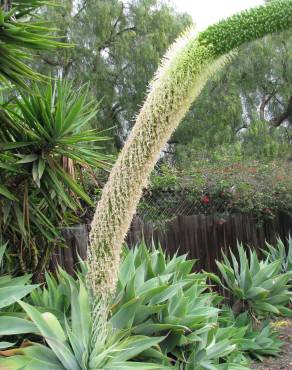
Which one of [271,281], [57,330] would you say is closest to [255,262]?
[271,281]

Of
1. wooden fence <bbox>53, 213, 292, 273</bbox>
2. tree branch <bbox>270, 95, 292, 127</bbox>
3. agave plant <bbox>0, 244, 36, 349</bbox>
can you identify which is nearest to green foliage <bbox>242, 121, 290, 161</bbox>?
tree branch <bbox>270, 95, 292, 127</bbox>

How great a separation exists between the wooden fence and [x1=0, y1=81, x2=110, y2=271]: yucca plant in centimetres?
151

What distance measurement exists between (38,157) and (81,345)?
1.99 m

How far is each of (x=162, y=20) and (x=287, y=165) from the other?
1037cm

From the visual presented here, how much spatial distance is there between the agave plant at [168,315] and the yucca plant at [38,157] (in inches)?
38.4

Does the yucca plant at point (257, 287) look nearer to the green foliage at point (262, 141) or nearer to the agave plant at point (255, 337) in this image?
the agave plant at point (255, 337)

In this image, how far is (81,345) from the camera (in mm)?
3215

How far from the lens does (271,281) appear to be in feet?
21.3

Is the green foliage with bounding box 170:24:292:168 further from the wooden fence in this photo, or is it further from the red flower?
the red flower

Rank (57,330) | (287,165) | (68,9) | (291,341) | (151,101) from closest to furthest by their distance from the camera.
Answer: (151,101) → (57,330) → (291,341) → (287,165) → (68,9)

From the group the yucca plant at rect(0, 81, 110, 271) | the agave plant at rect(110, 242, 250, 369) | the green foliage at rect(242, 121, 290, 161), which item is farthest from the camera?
the green foliage at rect(242, 121, 290, 161)

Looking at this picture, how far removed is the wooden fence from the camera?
6.43m

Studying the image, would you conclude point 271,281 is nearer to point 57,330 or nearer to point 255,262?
point 255,262

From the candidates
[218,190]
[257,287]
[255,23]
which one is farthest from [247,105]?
[255,23]
